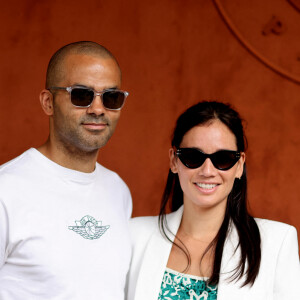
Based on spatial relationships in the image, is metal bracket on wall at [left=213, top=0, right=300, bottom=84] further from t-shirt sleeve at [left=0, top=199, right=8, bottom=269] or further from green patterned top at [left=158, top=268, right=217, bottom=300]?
t-shirt sleeve at [left=0, top=199, right=8, bottom=269]

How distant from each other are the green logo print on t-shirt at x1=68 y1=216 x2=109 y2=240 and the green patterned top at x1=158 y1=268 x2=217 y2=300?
1.17 feet

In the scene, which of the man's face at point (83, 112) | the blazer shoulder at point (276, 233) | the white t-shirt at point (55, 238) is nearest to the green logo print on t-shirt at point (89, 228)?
the white t-shirt at point (55, 238)

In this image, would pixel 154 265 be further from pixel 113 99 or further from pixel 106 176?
pixel 113 99

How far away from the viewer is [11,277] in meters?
2.19

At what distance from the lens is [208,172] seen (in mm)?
2428

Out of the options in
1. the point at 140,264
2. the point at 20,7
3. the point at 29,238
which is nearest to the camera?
the point at 29,238

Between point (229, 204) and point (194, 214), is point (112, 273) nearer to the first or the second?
point (194, 214)

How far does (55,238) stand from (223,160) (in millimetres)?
783

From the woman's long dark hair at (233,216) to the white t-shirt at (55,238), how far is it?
361 millimetres

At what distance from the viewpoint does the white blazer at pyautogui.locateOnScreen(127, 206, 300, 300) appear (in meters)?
2.33

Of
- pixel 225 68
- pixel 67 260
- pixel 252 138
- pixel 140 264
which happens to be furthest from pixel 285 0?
pixel 67 260

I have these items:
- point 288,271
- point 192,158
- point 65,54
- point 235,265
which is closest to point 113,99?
point 65,54

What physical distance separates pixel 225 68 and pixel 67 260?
78.1 inches

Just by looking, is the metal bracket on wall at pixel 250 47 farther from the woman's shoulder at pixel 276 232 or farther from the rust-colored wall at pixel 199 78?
the woman's shoulder at pixel 276 232
